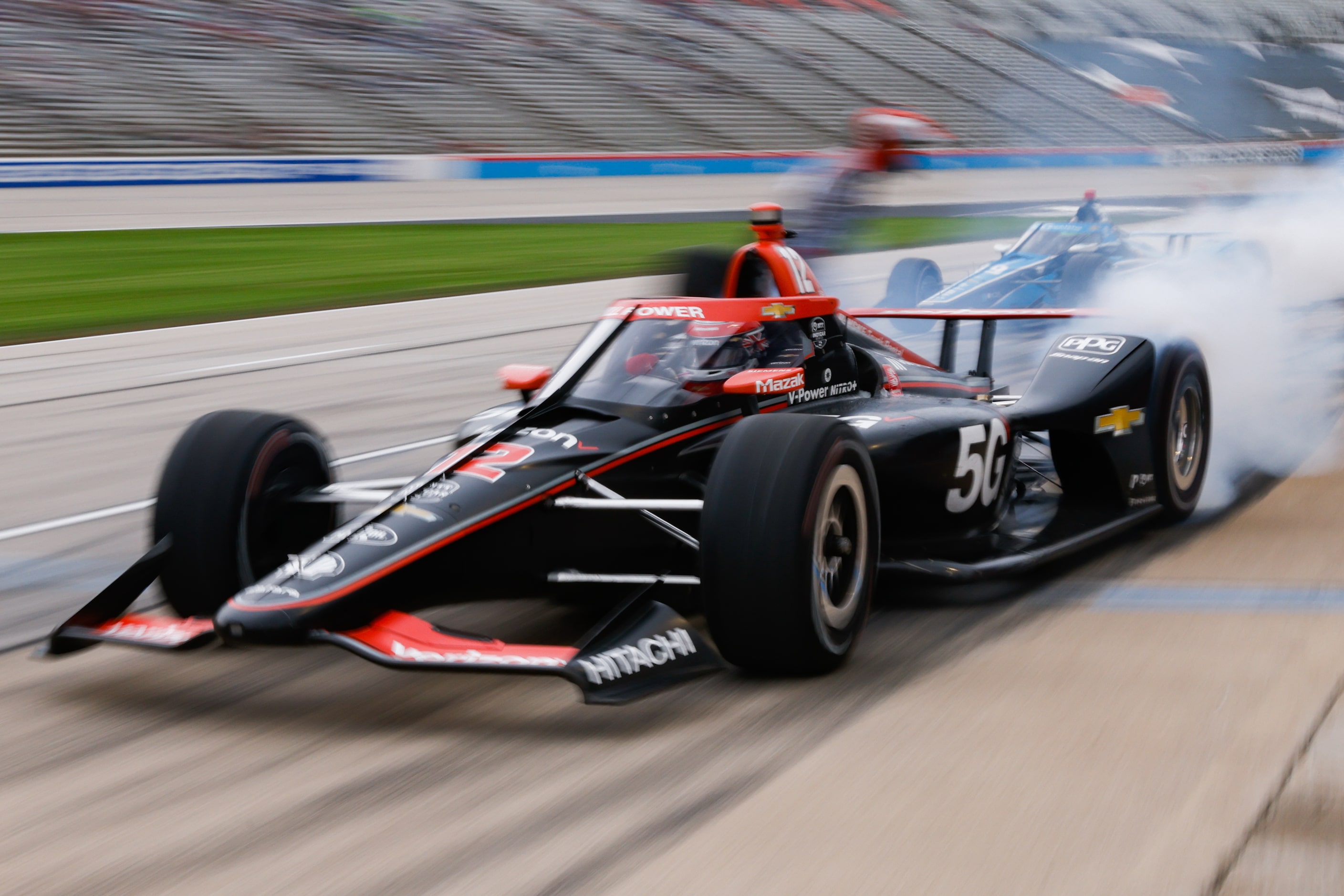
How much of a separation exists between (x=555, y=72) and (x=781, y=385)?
109 feet

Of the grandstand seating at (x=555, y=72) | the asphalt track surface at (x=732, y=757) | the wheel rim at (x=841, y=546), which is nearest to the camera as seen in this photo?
the asphalt track surface at (x=732, y=757)

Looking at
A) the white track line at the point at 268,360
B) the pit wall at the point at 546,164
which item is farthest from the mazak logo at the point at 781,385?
the pit wall at the point at 546,164

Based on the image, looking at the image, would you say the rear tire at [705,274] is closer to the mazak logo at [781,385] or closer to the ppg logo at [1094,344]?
the mazak logo at [781,385]

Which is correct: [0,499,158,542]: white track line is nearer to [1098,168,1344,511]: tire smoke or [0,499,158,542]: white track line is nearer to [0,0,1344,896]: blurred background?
[0,0,1344,896]: blurred background

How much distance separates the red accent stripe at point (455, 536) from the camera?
3.99 metres

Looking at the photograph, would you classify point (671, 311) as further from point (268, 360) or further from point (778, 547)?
point (268, 360)

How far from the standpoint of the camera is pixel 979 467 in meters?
5.56

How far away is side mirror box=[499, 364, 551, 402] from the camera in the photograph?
541 centimetres

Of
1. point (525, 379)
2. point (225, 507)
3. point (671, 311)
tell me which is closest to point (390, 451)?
point (525, 379)

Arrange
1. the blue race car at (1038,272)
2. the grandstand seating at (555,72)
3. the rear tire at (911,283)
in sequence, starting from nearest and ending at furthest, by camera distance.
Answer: the blue race car at (1038,272) < the rear tire at (911,283) < the grandstand seating at (555,72)

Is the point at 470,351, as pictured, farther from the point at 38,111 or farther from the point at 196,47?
the point at 196,47

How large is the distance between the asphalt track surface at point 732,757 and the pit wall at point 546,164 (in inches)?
767

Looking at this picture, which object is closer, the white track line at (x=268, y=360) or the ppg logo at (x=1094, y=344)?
the ppg logo at (x=1094, y=344)

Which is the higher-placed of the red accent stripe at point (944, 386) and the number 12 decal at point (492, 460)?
the red accent stripe at point (944, 386)
